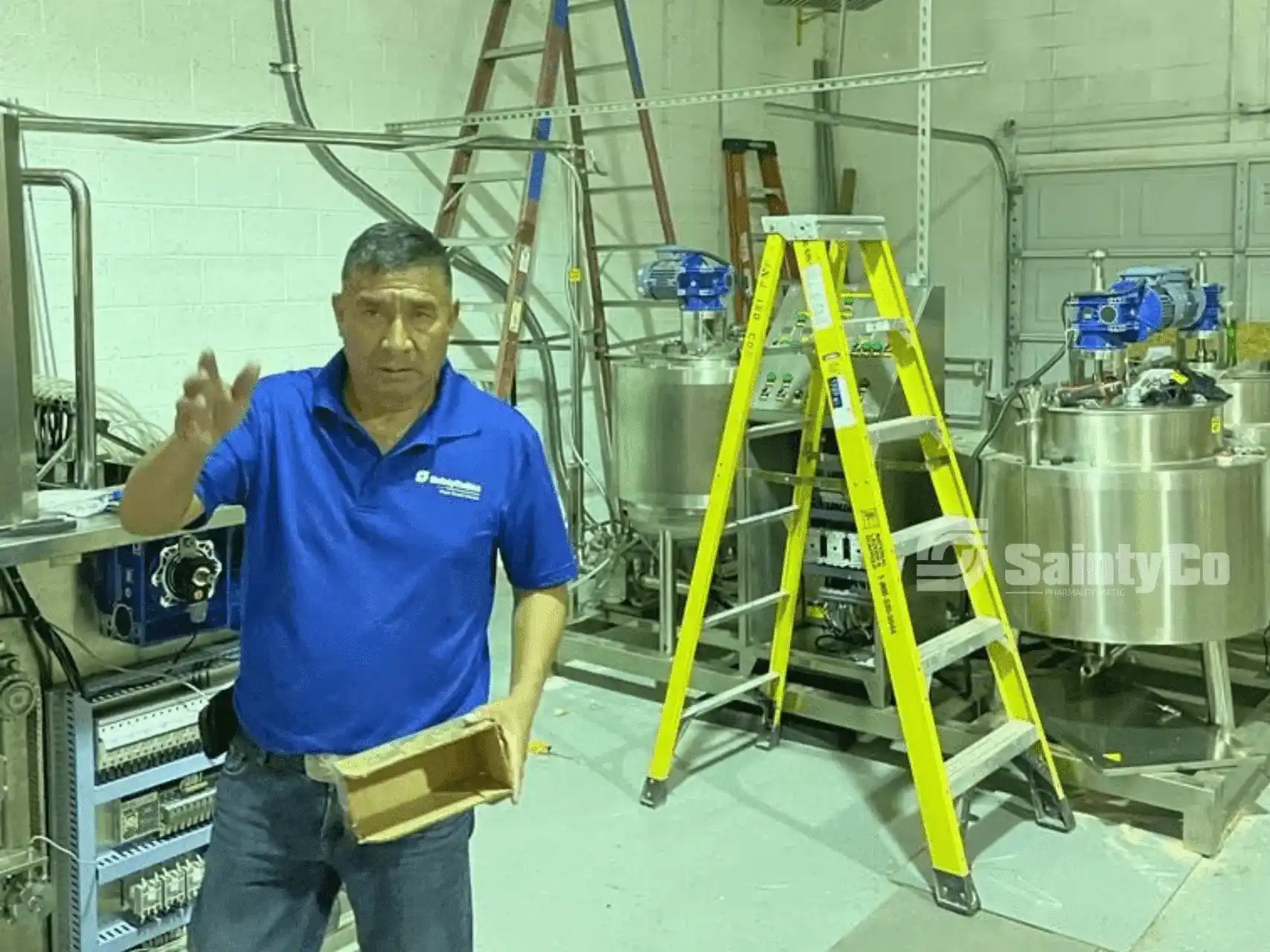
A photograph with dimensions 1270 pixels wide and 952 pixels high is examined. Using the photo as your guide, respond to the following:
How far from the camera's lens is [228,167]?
151 inches

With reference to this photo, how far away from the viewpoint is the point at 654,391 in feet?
12.8

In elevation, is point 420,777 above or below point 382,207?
below

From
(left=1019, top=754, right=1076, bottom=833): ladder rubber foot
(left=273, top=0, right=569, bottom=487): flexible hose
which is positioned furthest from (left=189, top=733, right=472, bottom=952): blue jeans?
(left=273, top=0, right=569, bottom=487): flexible hose

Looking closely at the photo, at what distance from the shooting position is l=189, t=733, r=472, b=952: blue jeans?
163 centimetres

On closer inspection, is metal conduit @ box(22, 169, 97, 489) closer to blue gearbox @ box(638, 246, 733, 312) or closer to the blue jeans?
the blue jeans

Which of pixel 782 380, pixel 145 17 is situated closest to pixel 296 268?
pixel 145 17

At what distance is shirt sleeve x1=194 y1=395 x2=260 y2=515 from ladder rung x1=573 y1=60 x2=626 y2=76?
11.3 feet

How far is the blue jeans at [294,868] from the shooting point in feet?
5.36

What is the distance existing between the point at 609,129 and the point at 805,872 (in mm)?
3193

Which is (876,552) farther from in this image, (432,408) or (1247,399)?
(1247,399)

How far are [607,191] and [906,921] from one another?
311cm

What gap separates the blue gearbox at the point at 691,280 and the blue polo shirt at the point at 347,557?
2331 millimetres

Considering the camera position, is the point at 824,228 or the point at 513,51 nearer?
the point at 824,228

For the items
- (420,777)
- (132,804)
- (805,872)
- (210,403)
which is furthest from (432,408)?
(805,872)
